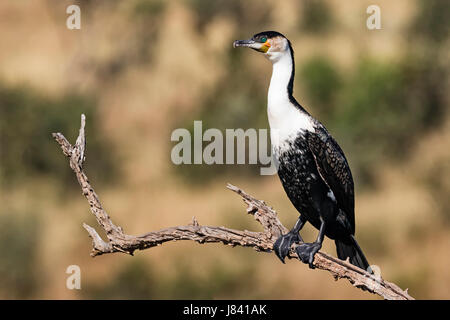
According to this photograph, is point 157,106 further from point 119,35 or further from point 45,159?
point 119,35

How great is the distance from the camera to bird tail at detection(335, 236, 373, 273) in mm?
6207

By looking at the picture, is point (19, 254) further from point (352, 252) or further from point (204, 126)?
point (352, 252)

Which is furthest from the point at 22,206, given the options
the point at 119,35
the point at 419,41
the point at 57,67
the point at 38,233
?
the point at 419,41

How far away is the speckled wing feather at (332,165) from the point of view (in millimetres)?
6000

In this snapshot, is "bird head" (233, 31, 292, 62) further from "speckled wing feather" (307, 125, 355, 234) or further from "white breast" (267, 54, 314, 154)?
"speckled wing feather" (307, 125, 355, 234)

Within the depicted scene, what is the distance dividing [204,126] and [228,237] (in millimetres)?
13697

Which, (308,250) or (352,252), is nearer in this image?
(308,250)

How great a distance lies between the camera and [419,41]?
70.5 feet

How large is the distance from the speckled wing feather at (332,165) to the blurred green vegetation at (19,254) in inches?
423

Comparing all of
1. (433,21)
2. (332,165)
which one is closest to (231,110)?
(433,21)

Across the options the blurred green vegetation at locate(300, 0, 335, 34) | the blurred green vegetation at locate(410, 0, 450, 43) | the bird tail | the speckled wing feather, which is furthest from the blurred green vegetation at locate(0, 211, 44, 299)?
the blurred green vegetation at locate(410, 0, 450, 43)

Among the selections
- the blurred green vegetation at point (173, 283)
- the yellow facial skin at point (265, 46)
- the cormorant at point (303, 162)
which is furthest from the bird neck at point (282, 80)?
the blurred green vegetation at point (173, 283)

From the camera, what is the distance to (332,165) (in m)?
6.05

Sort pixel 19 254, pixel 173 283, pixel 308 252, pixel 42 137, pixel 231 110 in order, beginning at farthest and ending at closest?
pixel 231 110 → pixel 42 137 → pixel 19 254 → pixel 173 283 → pixel 308 252
